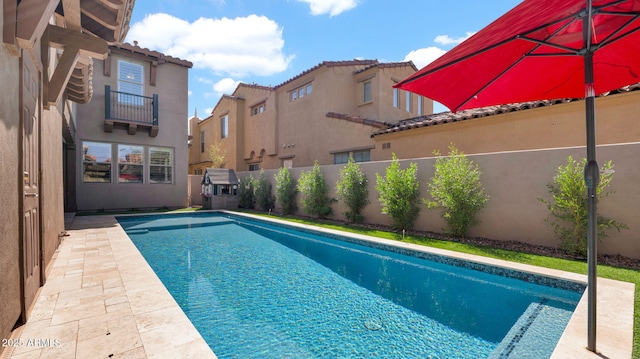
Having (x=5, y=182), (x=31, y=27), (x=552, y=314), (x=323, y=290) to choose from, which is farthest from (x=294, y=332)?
(x=31, y=27)

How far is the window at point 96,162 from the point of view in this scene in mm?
14163

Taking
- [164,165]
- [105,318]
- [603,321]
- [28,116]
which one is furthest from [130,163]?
[603,321]

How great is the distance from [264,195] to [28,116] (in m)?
12.9

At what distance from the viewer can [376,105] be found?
16141 mm

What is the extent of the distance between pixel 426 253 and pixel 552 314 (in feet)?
8.95

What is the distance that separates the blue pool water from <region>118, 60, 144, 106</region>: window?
35.9 ft

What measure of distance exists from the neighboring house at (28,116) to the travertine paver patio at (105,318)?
238mm

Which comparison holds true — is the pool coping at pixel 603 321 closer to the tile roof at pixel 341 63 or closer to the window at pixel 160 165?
the tile roof at pixel 341 63

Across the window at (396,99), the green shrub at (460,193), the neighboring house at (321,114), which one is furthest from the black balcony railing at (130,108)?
the green shrub at (460,193)

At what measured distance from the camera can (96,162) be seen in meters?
14.5

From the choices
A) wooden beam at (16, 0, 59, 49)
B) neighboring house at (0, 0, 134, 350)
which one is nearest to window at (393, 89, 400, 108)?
neighboring house at (0, 0, 134, 350)

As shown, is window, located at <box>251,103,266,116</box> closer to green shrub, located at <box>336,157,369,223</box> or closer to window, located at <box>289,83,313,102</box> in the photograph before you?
window, located at <box>289,83,313,102</box>

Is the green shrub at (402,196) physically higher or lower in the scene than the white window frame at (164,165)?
lower

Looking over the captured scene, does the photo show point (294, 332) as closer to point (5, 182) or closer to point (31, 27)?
point (5, 182)
